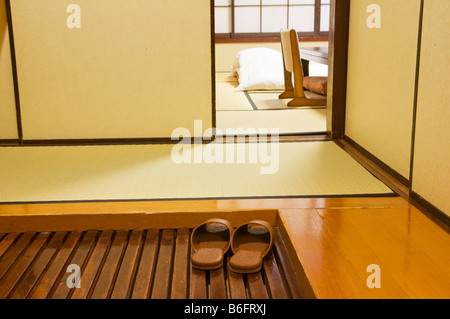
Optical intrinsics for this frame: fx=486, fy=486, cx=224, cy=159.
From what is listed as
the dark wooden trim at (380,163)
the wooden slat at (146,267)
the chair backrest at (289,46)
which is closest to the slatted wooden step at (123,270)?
the wooden slat at (146,267)

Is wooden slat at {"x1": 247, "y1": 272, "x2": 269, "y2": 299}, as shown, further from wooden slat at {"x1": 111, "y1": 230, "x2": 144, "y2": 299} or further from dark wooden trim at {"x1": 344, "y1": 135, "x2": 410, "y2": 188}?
dark wooden trim at {"x1": 344, "y1": 135, "x2": 410, "y2": 188}

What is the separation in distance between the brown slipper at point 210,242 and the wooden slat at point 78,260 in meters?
0.40

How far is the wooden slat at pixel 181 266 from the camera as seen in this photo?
5.11 ft

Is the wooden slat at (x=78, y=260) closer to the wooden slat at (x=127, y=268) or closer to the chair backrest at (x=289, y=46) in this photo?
the wooden slat at (x=127, y=268)

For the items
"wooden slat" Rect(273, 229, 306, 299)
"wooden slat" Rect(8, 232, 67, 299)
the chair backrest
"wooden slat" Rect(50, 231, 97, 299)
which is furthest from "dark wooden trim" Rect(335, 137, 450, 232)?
the chair backrest

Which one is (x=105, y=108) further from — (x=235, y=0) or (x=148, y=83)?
(x=235, y=0)

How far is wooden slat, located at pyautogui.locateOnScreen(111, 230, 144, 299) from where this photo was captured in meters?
1.55

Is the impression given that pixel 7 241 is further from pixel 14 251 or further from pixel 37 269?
pixel 37 269

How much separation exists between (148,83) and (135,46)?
0.83 ft

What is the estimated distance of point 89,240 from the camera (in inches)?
76.1

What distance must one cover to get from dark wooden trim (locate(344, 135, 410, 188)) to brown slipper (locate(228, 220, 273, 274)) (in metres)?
0.81

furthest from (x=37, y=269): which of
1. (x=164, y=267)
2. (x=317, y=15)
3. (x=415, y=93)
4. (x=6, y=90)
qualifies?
(x=317, y=15)
